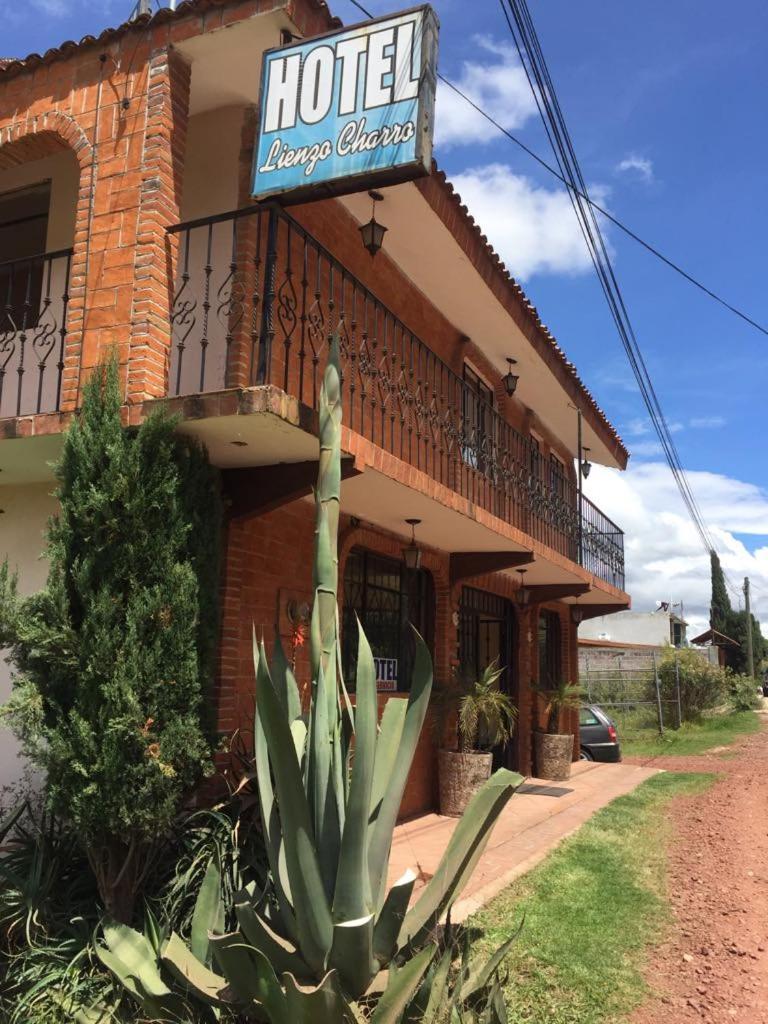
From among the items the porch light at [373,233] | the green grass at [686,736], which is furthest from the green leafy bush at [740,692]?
the porch light at [373,233]

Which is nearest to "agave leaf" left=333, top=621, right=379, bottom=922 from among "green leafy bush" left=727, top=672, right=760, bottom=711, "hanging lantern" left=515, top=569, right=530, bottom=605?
"hanging lantern" left=515, top=569, right=530, bottom=605

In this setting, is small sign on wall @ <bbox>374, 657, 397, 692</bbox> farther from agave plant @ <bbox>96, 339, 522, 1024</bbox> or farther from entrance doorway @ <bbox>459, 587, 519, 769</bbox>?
agave plant @ <bbox>96, 339, 522, 1024</bbox>

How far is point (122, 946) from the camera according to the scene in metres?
4.17

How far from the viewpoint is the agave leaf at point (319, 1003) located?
10.6 feet

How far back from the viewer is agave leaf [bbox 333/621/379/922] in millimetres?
3385

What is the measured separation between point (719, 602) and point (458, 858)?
6438 centimetres

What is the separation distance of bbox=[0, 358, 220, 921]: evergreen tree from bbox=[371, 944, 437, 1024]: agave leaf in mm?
1592

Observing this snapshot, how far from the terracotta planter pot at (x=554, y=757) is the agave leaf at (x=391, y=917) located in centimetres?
994

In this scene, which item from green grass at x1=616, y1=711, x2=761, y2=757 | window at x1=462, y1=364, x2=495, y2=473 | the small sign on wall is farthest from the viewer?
green grass at x1=616, y1=711, x2=761, y2=757

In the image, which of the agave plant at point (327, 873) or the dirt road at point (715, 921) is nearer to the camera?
the agave plant at point (327, 873)

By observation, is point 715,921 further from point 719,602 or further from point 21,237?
point 719,602

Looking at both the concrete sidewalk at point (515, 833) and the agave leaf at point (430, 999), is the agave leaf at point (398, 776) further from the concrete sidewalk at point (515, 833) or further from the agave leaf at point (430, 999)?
the concrete sidewalk at point (515, 833)

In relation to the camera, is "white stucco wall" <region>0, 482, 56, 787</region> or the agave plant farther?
"white stucco wall" <region>0, 482, 56, 787</region>

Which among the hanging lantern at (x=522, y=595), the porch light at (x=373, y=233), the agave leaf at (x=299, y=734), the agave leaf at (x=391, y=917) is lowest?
the agave leaf at (x=391, y=917)
